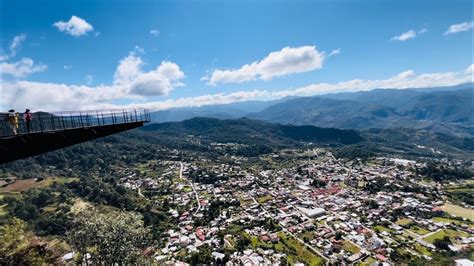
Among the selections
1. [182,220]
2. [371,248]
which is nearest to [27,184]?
[182,220]

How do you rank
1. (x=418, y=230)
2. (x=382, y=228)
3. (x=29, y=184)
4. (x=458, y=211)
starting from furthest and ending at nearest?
(x=29, y=184), (x=458, y=211), (x=382, y=228), (x=418, y=230)

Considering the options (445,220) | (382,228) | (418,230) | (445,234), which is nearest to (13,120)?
(382,228)

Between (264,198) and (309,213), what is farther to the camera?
(264,198)

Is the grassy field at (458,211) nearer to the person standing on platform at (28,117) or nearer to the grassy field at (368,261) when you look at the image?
the grassy field at (368,261)

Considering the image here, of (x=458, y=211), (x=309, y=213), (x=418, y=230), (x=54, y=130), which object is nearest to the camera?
(x=54, y=130)

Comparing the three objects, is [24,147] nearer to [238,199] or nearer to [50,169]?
[238,199]

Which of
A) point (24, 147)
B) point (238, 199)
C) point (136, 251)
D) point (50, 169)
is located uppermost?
point (24, 147)

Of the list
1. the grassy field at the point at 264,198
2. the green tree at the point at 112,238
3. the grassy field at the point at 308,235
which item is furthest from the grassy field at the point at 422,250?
the green tree at the point at 112,238

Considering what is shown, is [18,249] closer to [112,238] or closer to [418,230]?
[112,238]
